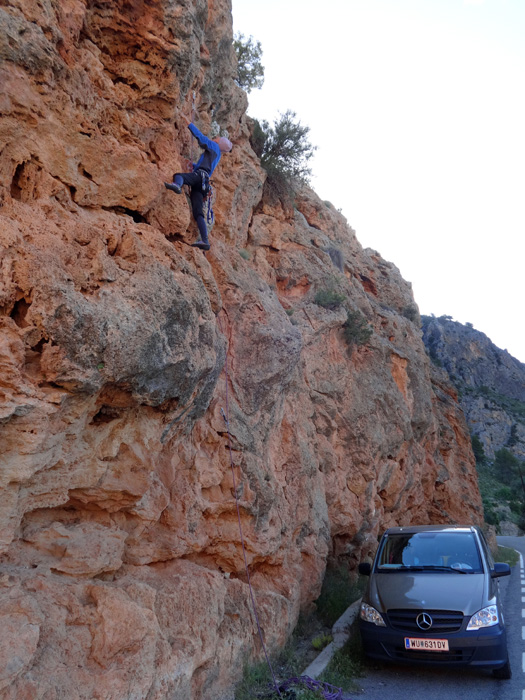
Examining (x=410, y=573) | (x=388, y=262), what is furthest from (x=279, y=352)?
(x=388, y=262)

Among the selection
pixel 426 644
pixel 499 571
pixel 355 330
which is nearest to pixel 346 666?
pixel 426 644

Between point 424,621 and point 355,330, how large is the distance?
6923 millimetres

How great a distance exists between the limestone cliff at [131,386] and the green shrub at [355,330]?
11.5 feet

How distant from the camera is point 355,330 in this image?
12.1m

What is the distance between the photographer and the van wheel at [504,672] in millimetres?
6184

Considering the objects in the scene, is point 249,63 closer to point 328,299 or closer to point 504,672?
point 328,299

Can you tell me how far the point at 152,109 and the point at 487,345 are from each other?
85662 mm

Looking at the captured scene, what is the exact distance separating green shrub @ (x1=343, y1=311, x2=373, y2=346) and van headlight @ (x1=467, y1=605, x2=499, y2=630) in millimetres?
6746

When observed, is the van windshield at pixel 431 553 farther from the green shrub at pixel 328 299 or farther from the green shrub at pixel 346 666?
the green shrub at pixel 328 299

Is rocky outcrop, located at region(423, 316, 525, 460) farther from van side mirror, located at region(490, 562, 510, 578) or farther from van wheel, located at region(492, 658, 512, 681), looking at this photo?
van wheel, located at region(492, 658, 512, 681)

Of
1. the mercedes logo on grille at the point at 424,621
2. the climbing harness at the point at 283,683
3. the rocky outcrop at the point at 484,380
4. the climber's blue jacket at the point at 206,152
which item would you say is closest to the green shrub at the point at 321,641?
the climbing harness at the point at 283,683

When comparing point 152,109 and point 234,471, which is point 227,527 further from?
point 152,109

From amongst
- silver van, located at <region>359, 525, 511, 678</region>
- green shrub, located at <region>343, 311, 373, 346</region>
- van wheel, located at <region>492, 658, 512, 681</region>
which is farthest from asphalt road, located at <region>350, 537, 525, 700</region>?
green shrub, located at <region>343, 311, 373, 346</region>

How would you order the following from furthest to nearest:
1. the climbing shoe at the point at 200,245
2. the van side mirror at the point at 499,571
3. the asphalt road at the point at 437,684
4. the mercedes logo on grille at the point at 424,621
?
the van side mirror at the point at 499,571 < the climbing shoe at the point at 200,245 < the mercedes logo on grille at the point at 424,621 < the asphalt road at the point at 437,684
